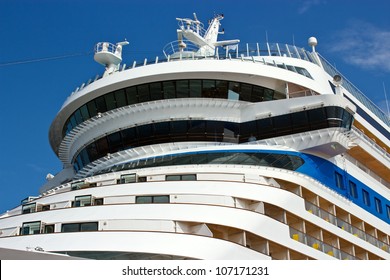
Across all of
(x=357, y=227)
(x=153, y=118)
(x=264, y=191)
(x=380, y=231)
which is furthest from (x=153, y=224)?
(x=380, y=231)

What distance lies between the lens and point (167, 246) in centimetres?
1638

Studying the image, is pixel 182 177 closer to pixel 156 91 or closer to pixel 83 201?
pixel 83 201

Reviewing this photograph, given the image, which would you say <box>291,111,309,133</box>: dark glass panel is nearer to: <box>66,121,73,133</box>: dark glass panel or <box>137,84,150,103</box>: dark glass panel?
<box>137,84,150,103</box>: dark glass panel

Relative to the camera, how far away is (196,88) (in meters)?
25.1

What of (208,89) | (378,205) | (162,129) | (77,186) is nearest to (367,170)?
(378,205)

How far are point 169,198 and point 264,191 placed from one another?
9.66 feet

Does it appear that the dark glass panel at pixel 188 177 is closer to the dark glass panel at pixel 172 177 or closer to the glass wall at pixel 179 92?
the dark glass panel at pixel 172 177

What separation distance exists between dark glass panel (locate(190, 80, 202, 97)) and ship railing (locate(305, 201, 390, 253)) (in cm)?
605

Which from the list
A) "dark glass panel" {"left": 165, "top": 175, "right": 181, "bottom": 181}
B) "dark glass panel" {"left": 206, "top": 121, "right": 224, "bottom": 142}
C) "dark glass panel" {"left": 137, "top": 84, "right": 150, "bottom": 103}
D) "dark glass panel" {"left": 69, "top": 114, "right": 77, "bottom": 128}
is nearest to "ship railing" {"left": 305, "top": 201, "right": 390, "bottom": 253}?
"dark glass panel" {"left": 206, "top": 121, "right": 224, "bottom": 142}

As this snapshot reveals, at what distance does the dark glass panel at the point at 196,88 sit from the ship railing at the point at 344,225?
6050mm

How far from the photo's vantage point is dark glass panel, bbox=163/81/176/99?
2500cm

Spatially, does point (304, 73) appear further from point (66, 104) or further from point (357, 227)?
point (66, 104)

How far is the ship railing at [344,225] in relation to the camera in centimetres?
2179

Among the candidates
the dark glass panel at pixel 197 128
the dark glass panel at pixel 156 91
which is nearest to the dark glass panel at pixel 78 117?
the dark glass panel at pixel 156 91
